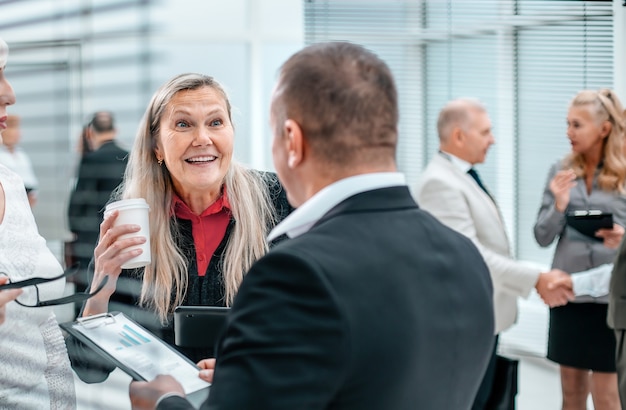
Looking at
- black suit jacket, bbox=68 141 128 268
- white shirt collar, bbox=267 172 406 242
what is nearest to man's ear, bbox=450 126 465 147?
black suit jacket, bbox=68 141 128 268

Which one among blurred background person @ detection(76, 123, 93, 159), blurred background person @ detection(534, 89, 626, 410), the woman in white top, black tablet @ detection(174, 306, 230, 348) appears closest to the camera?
blurred background person @ detection(76, 123, 93, 159)

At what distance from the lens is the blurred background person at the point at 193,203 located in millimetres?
1834

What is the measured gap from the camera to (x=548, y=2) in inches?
214

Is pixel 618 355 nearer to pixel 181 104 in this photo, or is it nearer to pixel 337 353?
pixel 181 104

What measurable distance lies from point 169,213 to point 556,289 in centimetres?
220

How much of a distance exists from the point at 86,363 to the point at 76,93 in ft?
1.98

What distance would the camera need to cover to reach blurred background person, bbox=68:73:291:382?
1834 millimetres

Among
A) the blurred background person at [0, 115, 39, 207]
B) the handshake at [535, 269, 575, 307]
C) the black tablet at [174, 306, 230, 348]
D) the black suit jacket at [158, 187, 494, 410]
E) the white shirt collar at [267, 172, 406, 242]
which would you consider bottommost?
the handshake at [535, 269, 575, 307]

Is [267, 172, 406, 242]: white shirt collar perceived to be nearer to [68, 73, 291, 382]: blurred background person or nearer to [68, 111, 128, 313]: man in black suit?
[68, 111, 128, 313]: man in black suit

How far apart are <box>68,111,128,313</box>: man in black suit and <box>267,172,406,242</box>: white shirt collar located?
0.87 feet

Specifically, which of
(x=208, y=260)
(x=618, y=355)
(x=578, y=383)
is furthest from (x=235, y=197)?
(x=578, y=383)

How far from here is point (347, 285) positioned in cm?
107

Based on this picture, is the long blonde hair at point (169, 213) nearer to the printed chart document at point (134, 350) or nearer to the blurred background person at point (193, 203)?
the blurred background person at point (193, 203)

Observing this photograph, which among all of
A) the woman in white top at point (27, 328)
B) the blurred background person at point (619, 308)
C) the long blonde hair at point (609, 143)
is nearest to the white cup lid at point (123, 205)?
the woman in white top at point (27, 328)
